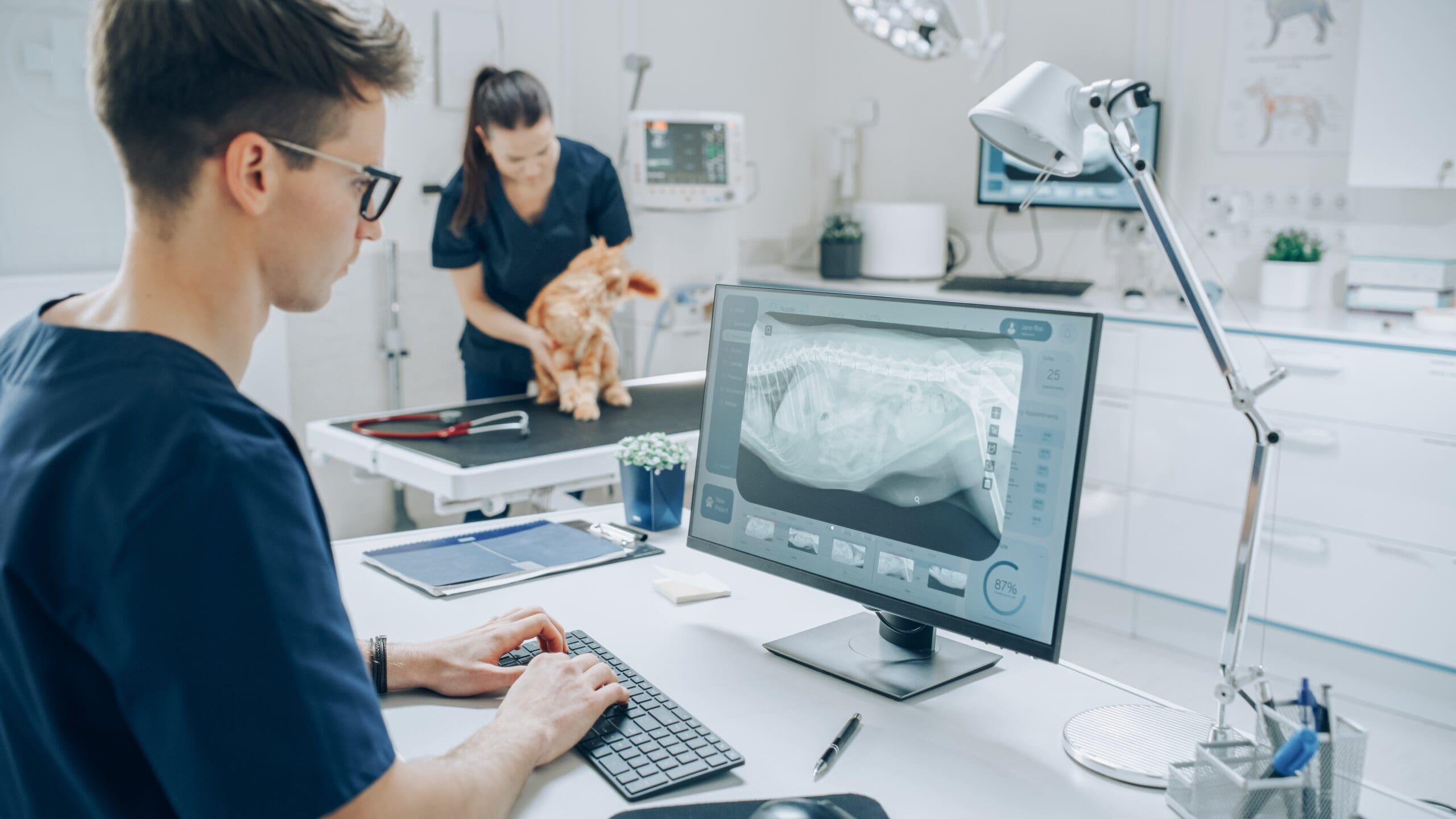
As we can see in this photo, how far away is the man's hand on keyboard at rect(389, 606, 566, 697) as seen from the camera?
123 centimetres

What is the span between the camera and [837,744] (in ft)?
3.61

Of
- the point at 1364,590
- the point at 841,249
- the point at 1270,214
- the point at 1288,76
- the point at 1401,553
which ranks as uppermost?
the point at 1288,76

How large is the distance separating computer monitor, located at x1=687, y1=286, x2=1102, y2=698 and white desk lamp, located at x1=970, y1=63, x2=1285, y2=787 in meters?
0.11

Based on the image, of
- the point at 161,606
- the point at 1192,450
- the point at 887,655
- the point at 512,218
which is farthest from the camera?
the point at 1192,450

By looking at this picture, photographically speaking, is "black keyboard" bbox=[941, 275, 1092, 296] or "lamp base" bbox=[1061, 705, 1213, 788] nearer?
"lamp base" bbox=[1061, 705, 1213, 788]

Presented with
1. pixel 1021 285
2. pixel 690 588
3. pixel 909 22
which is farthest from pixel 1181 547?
pixel 690 588

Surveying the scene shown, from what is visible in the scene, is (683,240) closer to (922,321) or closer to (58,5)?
(58,5)

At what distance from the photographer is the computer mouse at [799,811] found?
35.5 inches

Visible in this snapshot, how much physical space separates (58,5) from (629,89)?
1730 mm

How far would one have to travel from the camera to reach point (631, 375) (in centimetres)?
398

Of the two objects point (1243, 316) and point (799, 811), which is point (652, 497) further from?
point (1243, 316)

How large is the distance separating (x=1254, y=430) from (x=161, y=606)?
3.15 feet

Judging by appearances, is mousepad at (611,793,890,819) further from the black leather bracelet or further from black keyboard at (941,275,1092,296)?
black keyboard at (941,275,1092,296)

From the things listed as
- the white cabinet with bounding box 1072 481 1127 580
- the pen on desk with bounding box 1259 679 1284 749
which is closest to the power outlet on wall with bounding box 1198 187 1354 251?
the white cabinet with bounding box 1072 481 1127 580
